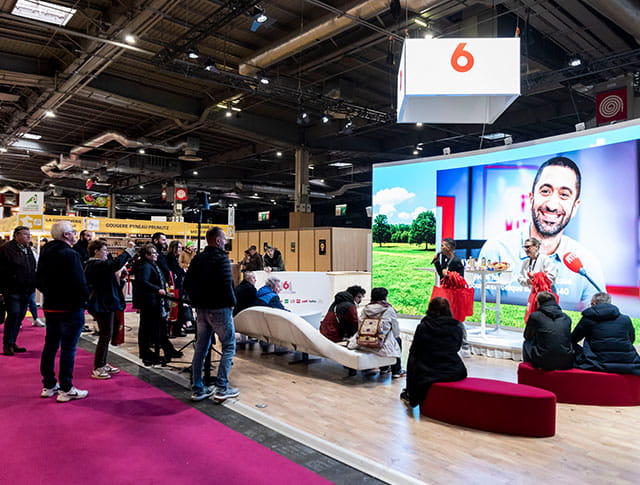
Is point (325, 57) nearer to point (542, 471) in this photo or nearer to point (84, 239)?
point (84, 239)

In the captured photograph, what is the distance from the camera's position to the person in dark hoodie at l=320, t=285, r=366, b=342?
5781 mm

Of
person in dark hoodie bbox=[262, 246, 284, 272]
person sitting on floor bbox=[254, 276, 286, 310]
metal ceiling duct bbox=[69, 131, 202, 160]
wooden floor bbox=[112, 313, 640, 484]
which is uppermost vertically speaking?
metal ceiling duct bbox=[69, 131, 202, 160]

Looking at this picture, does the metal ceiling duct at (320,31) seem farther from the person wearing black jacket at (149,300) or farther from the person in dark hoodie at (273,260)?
the person wearing black jacket at (149,300)

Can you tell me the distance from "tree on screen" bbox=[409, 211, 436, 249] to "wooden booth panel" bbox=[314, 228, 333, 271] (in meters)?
4.63

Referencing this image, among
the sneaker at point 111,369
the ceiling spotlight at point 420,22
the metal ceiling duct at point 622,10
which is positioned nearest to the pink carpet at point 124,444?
the sneaker at point 111,369

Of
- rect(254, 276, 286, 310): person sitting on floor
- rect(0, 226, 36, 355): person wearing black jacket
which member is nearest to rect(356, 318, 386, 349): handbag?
rect(254, 276, 286, 310): person sitting on floor

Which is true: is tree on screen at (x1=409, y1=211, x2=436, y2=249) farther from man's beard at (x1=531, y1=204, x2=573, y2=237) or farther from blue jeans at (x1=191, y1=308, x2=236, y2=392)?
blue jeans at (x1=191, y1=308, x2=236, y2=392)

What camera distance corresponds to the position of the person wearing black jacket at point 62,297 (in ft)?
13.6

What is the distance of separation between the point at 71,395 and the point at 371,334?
2.88 meters

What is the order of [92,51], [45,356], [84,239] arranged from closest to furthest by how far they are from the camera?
[45,356] < [84,239] < [92,51]

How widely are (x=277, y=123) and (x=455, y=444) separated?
11523 mm

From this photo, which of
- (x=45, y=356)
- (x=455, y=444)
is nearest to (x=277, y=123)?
(x=45, y=356)

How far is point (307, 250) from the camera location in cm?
1409

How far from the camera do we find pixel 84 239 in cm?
761
